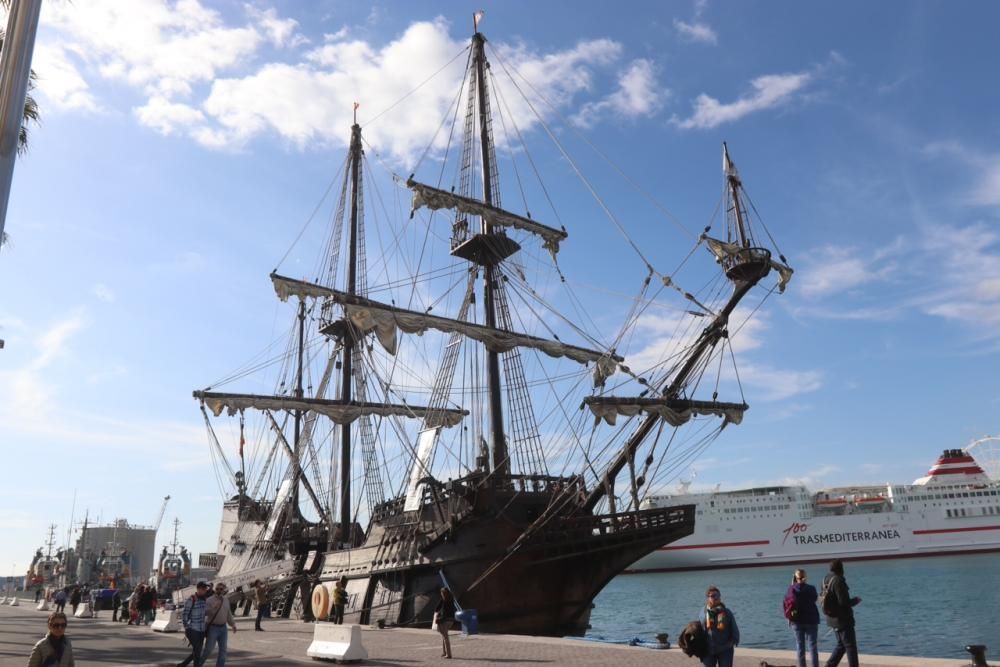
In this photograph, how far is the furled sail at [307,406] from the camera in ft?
117

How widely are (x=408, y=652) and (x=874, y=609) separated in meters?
30.1

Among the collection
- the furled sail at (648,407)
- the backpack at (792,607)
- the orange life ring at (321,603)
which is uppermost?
the furled sail at (648,407)

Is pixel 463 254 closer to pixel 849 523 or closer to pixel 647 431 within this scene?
pixel 647 431

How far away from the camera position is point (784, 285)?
76.5 ft

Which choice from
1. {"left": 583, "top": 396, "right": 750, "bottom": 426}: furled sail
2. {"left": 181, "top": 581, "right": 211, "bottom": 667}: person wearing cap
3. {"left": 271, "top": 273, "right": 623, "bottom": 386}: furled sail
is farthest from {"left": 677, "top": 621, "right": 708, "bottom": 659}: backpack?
{"left": 271, "top": 273, "right": 623, "bottom": 386}: furled sail

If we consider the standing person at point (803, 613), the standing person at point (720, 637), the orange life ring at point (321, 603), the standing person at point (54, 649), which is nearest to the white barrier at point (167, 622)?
the orange life ring at point (321, 603)

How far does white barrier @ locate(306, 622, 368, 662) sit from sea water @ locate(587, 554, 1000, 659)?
10981 millimetres

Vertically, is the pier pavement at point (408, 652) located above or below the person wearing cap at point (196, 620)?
below

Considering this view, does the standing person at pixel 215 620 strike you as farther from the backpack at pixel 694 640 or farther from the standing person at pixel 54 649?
the backpack at pixel 694 640

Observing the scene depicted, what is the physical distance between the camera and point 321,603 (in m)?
22.4

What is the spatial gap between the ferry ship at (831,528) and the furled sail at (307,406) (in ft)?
160

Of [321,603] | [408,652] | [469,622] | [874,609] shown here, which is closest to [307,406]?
[321,603]

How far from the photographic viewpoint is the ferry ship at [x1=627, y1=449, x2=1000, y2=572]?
77688 mm

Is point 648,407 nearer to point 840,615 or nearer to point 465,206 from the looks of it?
point 465,206
